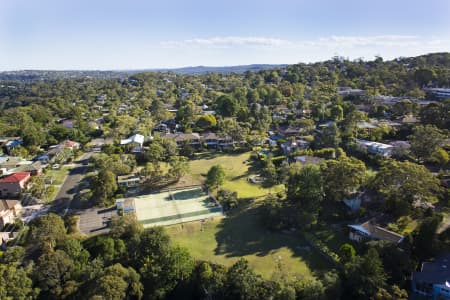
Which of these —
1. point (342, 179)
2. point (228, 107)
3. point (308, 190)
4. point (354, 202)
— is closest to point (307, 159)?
point (342, 179)

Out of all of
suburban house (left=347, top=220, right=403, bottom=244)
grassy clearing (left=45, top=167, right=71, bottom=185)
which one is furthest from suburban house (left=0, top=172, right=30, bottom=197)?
suburban house (left=347, top=220, right=403, bottom=244)

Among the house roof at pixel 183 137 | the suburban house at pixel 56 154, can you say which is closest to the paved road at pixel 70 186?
the suburban house at pixel 56 154

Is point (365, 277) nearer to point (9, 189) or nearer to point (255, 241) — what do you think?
point (255, 241)

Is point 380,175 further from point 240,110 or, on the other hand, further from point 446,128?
point 240,110

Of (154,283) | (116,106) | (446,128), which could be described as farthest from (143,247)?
(116,106)

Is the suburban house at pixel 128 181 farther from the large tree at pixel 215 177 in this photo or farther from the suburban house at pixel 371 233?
the suburban house at pixel 371 233
